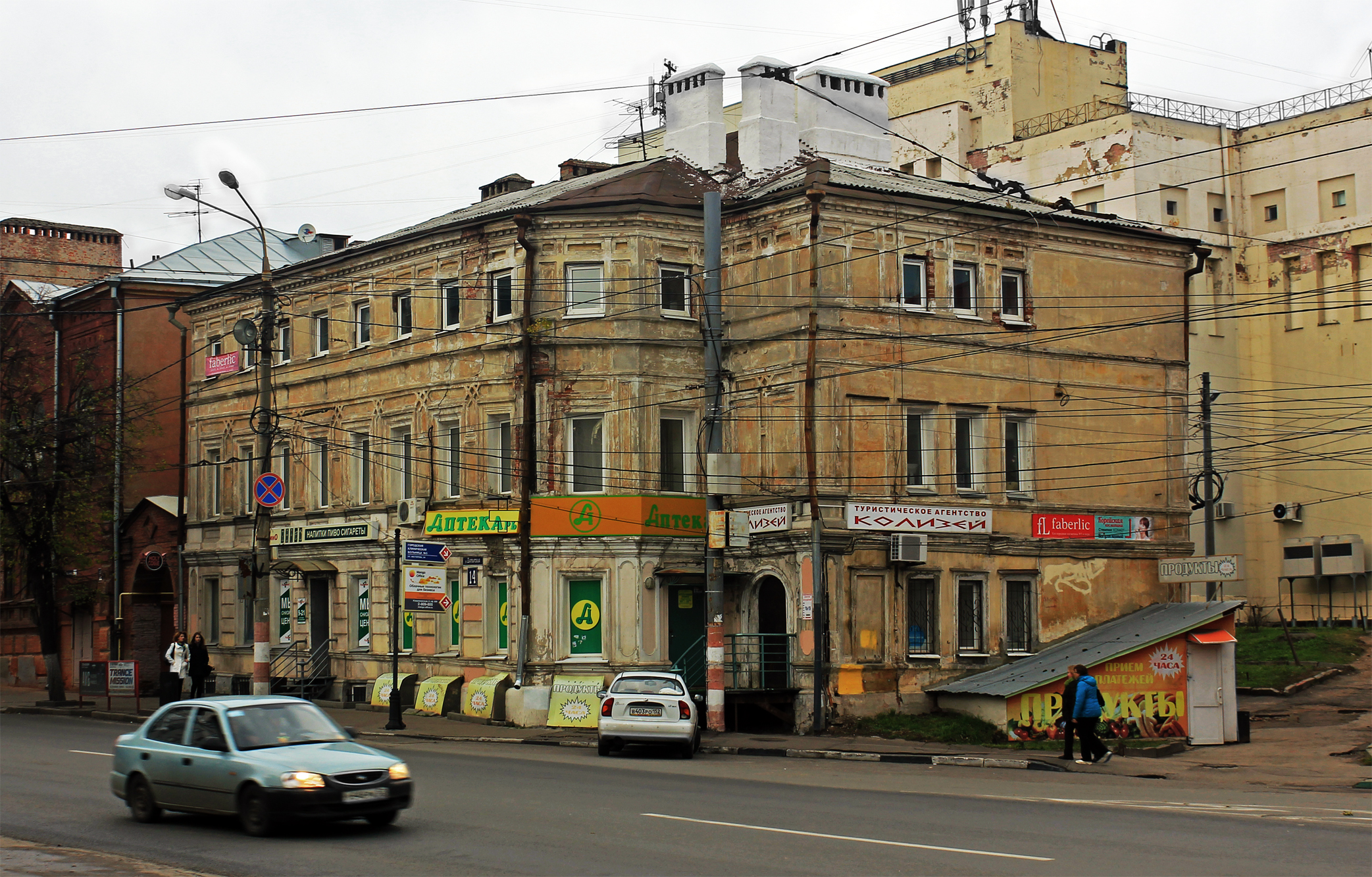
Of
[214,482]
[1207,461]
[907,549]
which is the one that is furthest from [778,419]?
[214,482]

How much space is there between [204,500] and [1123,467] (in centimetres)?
2576

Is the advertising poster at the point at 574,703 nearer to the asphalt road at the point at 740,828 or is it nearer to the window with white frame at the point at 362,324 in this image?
the asphalt road at the point at 740,828

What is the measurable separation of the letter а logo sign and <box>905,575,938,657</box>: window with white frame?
664 centimetres

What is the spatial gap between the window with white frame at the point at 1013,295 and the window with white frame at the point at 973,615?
5.92 m

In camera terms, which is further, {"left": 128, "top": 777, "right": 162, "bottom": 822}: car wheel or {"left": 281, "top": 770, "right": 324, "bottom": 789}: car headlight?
{"left": 128, "top": 777, "right": 162, "bottom": 822}: car wheel

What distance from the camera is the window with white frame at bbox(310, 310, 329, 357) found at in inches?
1551

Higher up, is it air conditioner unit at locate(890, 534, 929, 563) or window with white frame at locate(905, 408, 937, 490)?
window with white frame at locate(905, 408, 937, 490)

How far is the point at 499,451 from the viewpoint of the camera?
33.9 meters

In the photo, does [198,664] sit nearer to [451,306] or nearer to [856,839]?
[451,306]

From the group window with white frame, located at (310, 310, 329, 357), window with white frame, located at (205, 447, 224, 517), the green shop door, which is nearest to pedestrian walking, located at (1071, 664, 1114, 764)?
the green shop door

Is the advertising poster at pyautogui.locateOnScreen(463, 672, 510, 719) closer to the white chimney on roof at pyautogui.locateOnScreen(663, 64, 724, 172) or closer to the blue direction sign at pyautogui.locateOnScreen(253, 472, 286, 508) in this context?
the blue direction sign at pyautogui.locateOnScreen(253, 472, 286, 508)

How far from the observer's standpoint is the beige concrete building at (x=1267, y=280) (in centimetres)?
5319

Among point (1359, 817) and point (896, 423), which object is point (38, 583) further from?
point (1359, 817)

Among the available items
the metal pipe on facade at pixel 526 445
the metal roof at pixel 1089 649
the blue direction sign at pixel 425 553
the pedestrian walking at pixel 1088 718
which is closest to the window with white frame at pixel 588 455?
the metal pipe on facade at pixel 526 445
